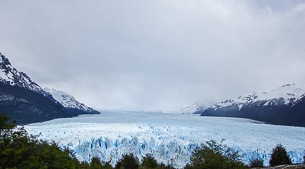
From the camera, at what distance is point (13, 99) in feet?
364

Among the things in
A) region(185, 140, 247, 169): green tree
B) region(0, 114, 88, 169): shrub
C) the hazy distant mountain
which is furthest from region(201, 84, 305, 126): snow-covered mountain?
region(0, 114, 88, 169): shrub

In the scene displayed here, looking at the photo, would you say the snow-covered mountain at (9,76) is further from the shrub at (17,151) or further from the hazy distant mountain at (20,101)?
the shrub at (17,151)

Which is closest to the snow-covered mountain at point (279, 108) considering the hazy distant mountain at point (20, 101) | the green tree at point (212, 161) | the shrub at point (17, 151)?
the hazy distant mountain at point (20, 101)

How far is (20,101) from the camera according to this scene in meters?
114

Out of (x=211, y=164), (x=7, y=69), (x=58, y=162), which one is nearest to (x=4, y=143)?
(x=58, y=162)

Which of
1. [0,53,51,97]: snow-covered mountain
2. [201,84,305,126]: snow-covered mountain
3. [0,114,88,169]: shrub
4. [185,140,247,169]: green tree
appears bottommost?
[185,140,247,169]: green tree

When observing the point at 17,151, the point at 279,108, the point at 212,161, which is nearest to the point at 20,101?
the point at 212,161

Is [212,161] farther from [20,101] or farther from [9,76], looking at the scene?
[9,76]

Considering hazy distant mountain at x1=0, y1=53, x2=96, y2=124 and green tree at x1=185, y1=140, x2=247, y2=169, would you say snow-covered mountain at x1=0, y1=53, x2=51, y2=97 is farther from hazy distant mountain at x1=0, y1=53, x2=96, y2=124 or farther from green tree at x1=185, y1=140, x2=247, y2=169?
green tree at x1=185, y1=140, x2=247, y2=169

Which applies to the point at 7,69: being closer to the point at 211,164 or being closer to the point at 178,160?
the point at 178,160

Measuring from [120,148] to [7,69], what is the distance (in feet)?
351

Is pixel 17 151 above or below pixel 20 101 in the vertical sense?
below

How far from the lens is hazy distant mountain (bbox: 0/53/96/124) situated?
107 metres

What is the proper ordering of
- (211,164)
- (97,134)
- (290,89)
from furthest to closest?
1. (290,89)
2. (97,134)
3. (211,164)
